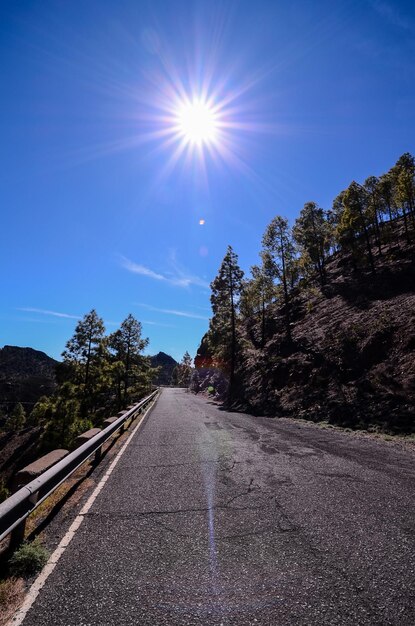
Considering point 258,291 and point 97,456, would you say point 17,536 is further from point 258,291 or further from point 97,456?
point 258,291

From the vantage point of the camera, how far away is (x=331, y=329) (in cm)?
2756

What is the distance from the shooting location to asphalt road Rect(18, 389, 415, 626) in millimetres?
2887

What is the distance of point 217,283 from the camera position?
3812cm

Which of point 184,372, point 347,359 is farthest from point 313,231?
point 184,372

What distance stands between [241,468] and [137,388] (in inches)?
1966

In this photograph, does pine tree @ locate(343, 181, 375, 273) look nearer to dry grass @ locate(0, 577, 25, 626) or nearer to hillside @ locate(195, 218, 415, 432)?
hillside @ locate(195, 218, 415, 432)

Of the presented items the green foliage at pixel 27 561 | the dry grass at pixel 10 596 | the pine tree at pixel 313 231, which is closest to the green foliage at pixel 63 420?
the green foliage at pixel 27 561

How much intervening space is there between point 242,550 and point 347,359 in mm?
18353

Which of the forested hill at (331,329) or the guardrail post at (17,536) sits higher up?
the forested hill at (331,329)

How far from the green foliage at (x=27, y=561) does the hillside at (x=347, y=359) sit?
41.5ft

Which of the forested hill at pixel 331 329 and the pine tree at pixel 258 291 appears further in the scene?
the pine tree at pixel 258 291

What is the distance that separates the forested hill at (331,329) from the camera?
1648 centimetres

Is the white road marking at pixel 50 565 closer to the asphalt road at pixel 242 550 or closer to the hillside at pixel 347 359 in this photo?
the asphalt road at pixel 242 550

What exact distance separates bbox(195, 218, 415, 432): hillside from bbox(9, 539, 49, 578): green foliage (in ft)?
41.5
